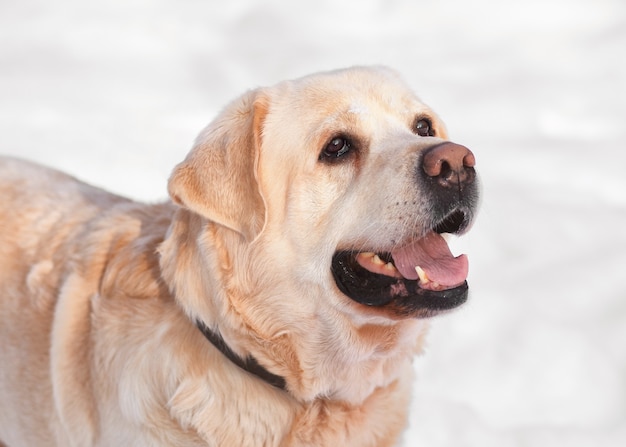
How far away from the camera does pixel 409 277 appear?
9.02ft

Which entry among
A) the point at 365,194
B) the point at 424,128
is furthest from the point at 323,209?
the point at 424,128

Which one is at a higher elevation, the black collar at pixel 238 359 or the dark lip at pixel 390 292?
the dark lip at pixel 390 292

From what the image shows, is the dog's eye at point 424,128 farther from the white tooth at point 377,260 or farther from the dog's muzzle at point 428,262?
the white tooth at point 377,260

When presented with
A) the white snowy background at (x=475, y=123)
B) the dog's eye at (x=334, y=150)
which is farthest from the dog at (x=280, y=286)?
the white snowy background at (x=475, y=123)

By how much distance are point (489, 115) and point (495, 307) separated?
230 centimetres

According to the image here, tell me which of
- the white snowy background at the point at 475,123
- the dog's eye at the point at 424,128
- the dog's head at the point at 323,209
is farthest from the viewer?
the white snowy background at the point at 475,123

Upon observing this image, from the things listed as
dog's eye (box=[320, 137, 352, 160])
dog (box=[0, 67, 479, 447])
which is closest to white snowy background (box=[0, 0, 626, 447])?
dog (box=[0, 67, 479, 447])

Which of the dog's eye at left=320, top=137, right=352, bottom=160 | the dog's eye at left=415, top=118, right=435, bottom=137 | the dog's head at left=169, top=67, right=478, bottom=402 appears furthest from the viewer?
the dog's eye at left=415, top=118, right=435, bottom=137

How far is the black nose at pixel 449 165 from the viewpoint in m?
2.54

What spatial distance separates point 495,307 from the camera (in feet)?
15.0

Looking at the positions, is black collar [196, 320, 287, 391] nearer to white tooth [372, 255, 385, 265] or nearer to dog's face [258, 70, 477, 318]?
dog's face [258, 70, 477, 318]

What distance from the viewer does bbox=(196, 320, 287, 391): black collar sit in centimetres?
282

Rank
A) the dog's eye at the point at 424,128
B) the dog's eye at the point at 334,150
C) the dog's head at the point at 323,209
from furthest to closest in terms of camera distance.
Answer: the dog's eye at the point at 424,128 → the dog's eye at the point at 334,150 → the dog's head at the point at 323,209

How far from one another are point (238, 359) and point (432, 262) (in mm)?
730
